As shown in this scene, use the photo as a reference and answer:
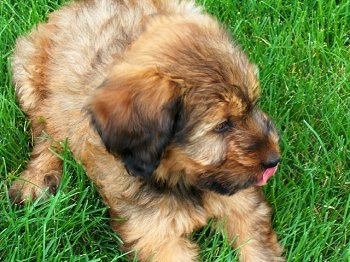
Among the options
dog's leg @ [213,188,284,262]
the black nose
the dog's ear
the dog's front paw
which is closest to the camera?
the dog's ear

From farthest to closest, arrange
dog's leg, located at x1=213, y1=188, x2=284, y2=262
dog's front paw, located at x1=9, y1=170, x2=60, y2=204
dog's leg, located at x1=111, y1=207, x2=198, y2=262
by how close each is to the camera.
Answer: dog's front paw, located at x1=9, y1=170, x2=60, y2=204 → dog's leg, located at x1=213, y1=188, x2=284, y2=262 → dog's leg, located at x1=111, y1=207, x2=198, y2=262

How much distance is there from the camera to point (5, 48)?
138 inches

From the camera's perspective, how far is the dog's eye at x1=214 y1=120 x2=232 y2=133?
7.36ft

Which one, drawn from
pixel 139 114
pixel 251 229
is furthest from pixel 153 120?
pixel 251 229

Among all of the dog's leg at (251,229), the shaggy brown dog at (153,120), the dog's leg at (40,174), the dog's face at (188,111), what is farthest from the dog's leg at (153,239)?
the dog's leg at (40,174)

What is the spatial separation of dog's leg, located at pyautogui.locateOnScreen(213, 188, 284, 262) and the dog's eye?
540mm

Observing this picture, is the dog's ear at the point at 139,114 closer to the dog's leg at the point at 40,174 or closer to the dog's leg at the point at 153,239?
the dog's leg at the point at 153,239

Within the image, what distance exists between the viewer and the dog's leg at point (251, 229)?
275cm

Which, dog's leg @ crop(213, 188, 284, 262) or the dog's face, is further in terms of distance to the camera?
dog's leg @ crop(213, 188, 284, 262)

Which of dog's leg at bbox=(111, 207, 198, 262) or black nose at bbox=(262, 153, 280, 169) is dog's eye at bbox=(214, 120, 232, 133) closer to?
black nose at bbox=(262, 153, 280, 169)

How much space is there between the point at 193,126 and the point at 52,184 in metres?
1.06

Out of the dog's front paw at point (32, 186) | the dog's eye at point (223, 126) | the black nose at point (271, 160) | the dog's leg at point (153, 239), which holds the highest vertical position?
the dog's eye at point (223, 126)

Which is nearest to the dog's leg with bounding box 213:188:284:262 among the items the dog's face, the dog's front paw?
the dog's face

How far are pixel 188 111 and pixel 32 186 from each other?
108 cm
